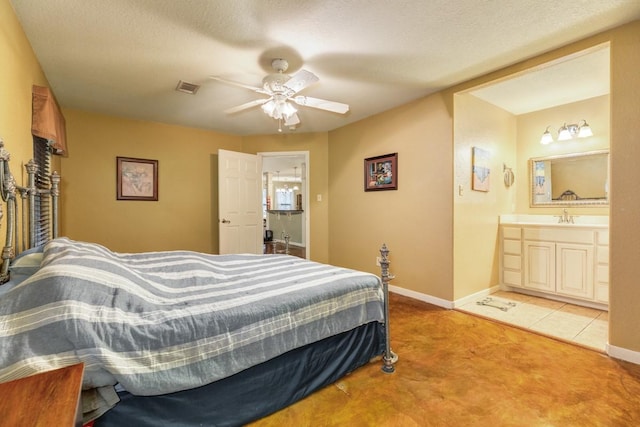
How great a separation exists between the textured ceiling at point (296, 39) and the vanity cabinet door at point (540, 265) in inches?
71.7

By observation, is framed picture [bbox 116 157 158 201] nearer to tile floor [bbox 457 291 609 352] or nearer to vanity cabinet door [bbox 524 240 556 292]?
tile floor [bbox 457 291 609 352]

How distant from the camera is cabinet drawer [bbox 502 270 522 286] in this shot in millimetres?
3514

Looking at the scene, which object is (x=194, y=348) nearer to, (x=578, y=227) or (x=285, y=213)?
(x=578, y=227)

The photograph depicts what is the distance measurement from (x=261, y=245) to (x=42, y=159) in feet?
9.21

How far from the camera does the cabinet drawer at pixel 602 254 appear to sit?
2.88 meters

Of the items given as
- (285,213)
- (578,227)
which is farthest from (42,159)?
(285,213)

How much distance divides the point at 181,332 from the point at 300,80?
1848mm

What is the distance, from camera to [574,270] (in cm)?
309

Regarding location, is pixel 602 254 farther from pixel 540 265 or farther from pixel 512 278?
pixel 512 278

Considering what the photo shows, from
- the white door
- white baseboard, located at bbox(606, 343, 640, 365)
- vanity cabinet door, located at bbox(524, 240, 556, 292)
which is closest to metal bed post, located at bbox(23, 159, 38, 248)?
the white door

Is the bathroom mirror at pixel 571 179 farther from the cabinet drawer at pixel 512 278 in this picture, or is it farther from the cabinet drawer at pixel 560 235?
the cabinet drawer at pixel 512 278

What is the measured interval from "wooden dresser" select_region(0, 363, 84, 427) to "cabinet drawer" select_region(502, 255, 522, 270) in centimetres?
412

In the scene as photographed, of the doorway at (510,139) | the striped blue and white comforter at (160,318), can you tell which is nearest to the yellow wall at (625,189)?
the doorway at (510,139)

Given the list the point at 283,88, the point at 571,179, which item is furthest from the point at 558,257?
the point at 283,88
